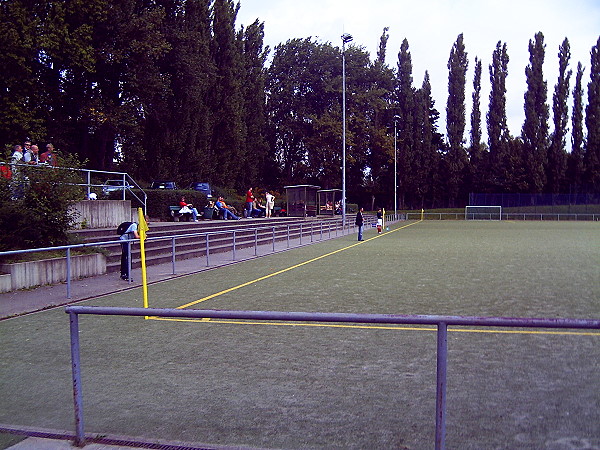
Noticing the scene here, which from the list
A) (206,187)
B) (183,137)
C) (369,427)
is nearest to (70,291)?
(369,427)

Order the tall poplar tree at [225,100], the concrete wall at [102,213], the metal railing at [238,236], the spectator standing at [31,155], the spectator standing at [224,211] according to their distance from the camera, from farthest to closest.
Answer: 1. the tall poplar tree at [225,100]
2. the spectator standing at [224,211]
3. the concrete wall at [102,213]
4. the spectator standing at [31,155]
5. the metal railing at [238,236]

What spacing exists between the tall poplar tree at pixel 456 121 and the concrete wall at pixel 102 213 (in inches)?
2233

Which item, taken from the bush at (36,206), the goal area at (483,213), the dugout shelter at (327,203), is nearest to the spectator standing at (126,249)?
the bush at (36,206)

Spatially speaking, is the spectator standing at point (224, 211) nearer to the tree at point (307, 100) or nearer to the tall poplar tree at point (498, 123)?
the tree at point (307, 100)

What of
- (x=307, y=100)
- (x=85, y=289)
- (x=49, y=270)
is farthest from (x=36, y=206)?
(x=307, y=100)

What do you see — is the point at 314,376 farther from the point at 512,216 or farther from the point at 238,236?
the point at 512,216

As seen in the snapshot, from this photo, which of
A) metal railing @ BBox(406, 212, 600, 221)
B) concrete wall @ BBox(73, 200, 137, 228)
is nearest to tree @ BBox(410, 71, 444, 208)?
metal railing @ BBox(406, 212, 600, 221)

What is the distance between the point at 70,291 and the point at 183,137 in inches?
1146

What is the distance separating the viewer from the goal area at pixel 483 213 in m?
67.9

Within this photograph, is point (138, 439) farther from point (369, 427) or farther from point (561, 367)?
point (561, 367)

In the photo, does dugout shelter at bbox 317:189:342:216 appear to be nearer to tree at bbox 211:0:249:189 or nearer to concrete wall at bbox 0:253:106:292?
tree at bbox 211:0:249:189

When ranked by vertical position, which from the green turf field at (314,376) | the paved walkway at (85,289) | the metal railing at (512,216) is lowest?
the metal railing at (512,216)

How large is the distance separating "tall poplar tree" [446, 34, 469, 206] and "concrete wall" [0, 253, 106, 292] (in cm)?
6221

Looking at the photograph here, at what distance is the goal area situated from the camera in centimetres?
6788
